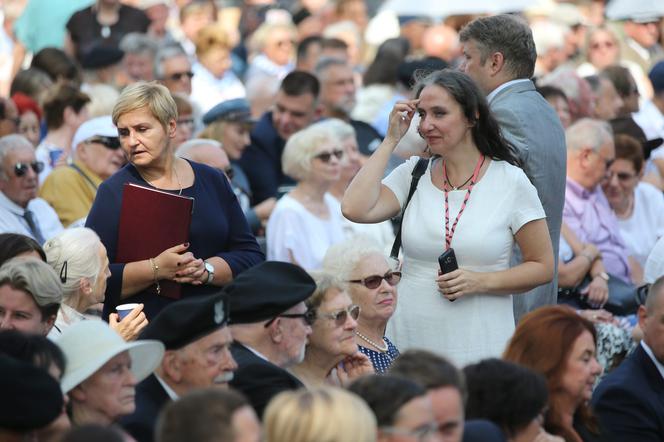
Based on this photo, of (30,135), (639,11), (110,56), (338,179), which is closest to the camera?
(338,179)

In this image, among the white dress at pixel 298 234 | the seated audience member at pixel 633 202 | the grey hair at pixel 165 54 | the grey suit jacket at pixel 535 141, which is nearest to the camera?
the grey suit jacket at pixel 535 141

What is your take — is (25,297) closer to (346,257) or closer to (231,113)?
(346,257)

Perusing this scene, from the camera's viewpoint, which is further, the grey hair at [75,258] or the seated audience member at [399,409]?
the grey hair at [75,258]

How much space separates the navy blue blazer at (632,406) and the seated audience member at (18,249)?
2415 mm

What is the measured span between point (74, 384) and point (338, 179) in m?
4.50

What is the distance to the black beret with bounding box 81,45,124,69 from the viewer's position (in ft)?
38.7

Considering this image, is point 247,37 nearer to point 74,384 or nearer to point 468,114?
point 468,114

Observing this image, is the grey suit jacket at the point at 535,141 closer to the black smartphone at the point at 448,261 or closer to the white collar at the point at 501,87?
the white collar at the point at 501,87

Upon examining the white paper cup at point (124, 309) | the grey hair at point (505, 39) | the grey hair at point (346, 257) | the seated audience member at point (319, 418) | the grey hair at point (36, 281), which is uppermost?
the grey hair at point (505, 39)

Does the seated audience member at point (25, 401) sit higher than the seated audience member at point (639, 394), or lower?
higher

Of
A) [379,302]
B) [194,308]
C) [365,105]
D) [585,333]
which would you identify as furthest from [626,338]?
[365,105]

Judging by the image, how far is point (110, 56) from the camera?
38.7ft

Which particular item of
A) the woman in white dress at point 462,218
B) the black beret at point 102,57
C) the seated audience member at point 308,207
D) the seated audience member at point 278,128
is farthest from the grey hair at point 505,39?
the black beret at point 102,57

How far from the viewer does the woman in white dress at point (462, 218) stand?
19.4 ft
